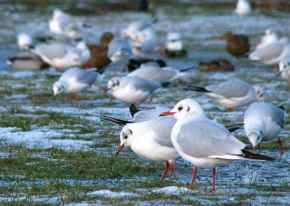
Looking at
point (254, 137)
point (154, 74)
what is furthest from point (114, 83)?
point (254, 137)

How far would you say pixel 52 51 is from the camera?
16.4m

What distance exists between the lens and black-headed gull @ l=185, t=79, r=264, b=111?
10.4 metres

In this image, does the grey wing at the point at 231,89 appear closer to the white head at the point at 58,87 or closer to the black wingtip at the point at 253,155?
the white head at the point at 58,87

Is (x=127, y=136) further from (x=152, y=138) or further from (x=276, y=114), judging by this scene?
(x=276, y=114)

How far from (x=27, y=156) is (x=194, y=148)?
7.37 ft

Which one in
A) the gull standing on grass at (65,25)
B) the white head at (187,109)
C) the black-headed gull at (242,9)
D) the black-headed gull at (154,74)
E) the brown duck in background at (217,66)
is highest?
the white head at (187,109)

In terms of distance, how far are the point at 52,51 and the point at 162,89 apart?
5.79 m

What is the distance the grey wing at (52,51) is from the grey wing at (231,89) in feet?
22.3

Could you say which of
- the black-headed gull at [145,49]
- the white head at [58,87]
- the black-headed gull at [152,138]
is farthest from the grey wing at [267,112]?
the black-headed gull at [145,49]

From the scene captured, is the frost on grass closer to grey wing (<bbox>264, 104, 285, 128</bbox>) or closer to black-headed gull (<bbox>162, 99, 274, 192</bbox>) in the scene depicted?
black-headed gull (<bbox>162, 99, 274, 192</bbox>)

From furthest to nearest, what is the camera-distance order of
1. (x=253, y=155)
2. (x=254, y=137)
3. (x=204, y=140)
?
(x=254, y=137), (x=204, y=140), (x=253, y=155)

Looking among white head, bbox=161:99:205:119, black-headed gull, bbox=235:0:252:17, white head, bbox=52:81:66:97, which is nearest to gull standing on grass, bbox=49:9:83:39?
black-headed gull, bbox=235:0:252:17

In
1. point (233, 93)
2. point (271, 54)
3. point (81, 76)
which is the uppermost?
point (233, 93)

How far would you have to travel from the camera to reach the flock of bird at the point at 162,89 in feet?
18.6
